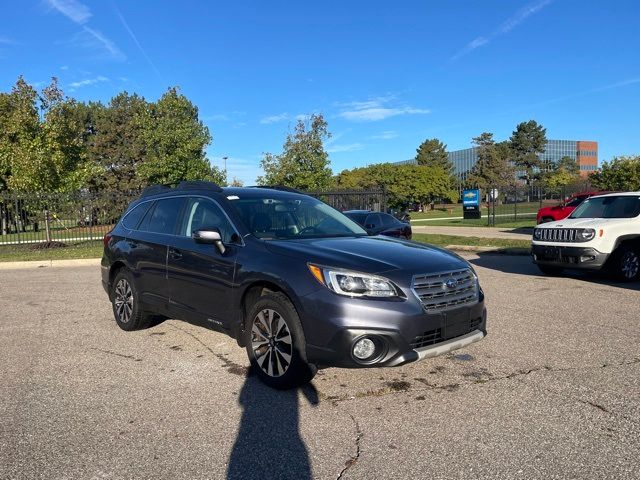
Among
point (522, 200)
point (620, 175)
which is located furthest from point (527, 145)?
point (522, 200)

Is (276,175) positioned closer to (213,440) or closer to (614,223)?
(614,223)

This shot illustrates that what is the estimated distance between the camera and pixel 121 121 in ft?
182

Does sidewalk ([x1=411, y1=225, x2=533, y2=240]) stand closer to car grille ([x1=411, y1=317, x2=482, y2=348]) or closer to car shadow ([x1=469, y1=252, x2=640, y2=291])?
car shadow ([x1=469, y1=252, x2=640, y2=291])

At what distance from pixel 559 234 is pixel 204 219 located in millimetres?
7130

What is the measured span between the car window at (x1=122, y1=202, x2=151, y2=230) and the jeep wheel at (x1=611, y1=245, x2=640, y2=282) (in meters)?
7.93

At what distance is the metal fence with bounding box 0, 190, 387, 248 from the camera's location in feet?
59.9

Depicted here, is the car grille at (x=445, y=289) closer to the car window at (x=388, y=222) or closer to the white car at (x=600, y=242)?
the white car at (x=600, y=242)

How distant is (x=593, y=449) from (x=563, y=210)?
20.3m

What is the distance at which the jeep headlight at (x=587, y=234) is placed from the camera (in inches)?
356

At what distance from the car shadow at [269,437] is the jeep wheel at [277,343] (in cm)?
14

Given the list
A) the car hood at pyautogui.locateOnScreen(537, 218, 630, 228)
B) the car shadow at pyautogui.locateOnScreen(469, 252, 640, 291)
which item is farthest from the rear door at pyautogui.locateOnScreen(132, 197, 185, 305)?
the car shadow at pyautogui.locateOnScreen(469, 252, 640, 291)

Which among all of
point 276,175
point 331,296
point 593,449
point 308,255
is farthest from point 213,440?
point 276,175

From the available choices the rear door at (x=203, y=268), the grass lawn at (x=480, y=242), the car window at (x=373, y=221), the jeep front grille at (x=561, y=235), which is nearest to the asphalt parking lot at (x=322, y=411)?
the rear door at (x=203, y=268)

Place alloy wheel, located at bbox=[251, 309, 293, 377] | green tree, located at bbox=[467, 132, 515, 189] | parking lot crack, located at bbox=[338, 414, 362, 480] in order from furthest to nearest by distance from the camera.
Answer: green tree, located at bbox=[467, 132, 515, 189] < alloy wheel, located at bbox=[251, 309, 293, 377] < parking lot crack, located at bbox=[338, 414, 362, 480]
